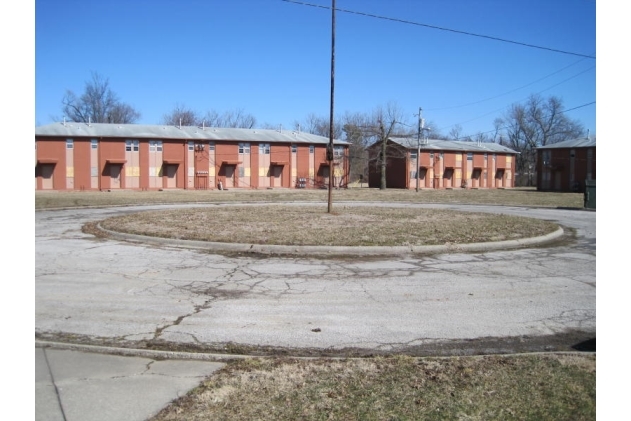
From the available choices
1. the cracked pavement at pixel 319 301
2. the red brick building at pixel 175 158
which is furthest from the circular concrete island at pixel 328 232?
the red brick building at pixel 175 158

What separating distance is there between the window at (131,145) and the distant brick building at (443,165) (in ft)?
91.1

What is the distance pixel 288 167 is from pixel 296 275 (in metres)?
48.8

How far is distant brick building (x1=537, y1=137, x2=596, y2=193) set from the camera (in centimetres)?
5666

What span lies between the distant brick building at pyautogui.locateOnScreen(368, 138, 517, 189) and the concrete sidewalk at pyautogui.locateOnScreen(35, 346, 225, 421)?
56.0 meters

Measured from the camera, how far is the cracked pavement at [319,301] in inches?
201

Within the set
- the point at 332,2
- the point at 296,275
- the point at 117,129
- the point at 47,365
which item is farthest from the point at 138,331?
the point at 117,129

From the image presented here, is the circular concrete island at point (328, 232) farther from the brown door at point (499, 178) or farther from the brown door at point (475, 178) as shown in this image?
the brown door at point (499, 178)

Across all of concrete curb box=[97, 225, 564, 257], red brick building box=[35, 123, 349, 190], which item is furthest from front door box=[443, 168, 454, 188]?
concrete curb box=[97, 225, 564, 257]

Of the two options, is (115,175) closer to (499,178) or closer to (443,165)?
(443,165)

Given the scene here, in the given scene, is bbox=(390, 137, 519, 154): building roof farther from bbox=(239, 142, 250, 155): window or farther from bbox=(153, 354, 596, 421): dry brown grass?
bbox=(153, 354, 596, 421): dry brown grass

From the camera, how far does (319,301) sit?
6.72 m

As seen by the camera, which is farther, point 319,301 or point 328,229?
point 328,229

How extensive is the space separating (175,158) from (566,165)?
46274mm

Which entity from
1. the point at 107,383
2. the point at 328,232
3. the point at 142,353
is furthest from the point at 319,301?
the point at 328,232
